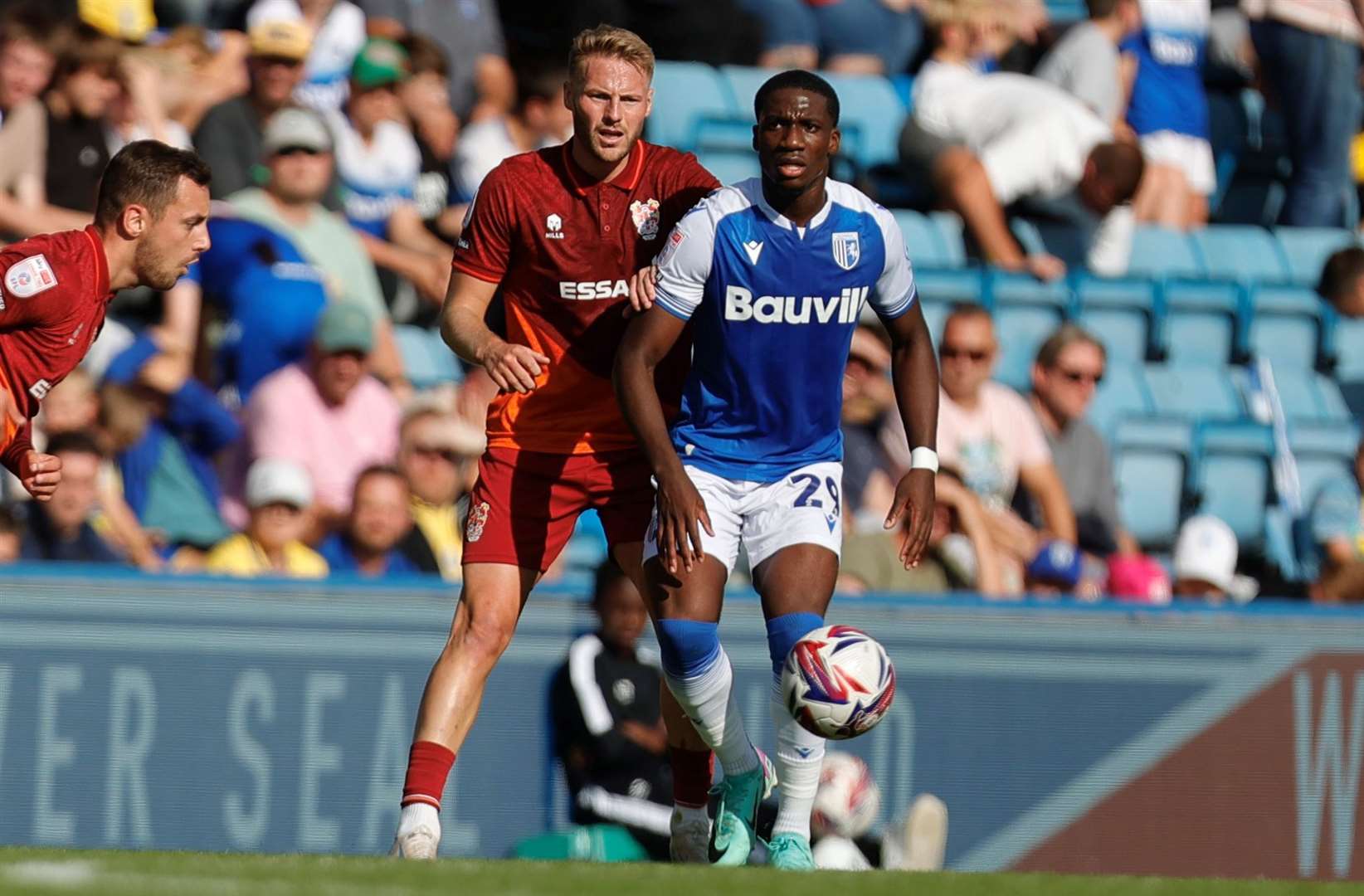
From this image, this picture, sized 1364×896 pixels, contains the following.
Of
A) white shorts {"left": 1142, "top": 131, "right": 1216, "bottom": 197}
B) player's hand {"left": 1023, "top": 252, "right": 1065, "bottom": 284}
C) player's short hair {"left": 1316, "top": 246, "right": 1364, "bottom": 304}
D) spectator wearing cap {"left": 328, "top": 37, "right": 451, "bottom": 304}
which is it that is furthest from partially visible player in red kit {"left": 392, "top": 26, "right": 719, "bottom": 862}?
white shorts {"left": 1142, "top": 131, "right": 1216, "bottom": 197}

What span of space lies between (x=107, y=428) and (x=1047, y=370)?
499cm

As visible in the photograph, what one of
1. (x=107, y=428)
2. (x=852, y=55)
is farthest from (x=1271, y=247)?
(x=107, y=428)

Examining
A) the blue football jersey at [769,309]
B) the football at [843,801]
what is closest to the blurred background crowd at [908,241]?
the football at [843,801]

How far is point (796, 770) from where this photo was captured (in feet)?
22.8

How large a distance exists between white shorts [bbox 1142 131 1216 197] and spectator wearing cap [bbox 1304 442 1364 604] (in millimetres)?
2785

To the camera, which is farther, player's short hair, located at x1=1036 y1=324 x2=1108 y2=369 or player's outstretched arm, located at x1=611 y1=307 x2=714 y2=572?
player's short hair, located at x1=1036 y1=324 x2=1108 y2=369

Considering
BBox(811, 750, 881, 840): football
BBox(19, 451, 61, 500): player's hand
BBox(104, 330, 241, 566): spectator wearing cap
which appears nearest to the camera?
BBox(19, 451, 61, 500): player's hand

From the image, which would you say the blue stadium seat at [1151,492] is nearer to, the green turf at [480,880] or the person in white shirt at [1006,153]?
the person in white shirt at [1006,153]

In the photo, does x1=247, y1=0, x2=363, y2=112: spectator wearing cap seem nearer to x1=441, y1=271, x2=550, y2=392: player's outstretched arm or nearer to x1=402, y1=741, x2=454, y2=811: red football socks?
x1=441, y1=271, x2=550, y2=392: player's outstretched arm

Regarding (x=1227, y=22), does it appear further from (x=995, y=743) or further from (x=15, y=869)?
(x=15, y=869)

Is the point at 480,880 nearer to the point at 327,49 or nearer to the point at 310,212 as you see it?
the point at 310,212

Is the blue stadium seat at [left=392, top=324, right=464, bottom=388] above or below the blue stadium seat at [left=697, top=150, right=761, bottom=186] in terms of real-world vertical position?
below

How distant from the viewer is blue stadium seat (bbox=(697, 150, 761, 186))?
41.7 feet

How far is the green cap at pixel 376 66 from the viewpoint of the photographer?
1183 centimetres
